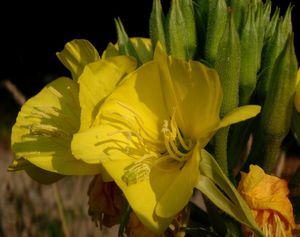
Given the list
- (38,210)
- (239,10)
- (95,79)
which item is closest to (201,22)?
(239,10)

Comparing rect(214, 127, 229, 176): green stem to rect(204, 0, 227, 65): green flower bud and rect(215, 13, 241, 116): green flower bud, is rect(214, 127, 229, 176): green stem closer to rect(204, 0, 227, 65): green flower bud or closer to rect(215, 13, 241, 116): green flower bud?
rect(215, 13, 241, 116): green flower bud

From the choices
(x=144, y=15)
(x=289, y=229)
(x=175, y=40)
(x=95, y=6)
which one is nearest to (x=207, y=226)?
(x=289, y=229)

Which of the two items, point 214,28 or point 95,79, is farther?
point 214,28

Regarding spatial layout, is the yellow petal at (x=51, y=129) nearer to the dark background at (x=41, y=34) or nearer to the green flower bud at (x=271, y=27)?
the green flower bud at (x=271, y=27)

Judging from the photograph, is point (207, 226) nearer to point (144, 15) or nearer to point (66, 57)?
point (66, 57)

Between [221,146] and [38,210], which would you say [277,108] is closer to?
[221,146]

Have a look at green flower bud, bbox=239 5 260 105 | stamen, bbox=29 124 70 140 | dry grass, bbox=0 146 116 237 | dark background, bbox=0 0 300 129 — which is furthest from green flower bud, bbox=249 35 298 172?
dark background, bbox=0 0 300 129

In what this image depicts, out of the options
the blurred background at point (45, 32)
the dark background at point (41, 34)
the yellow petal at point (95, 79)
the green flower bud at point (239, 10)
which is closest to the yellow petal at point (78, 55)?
the yellow petal at point (95, 79)
